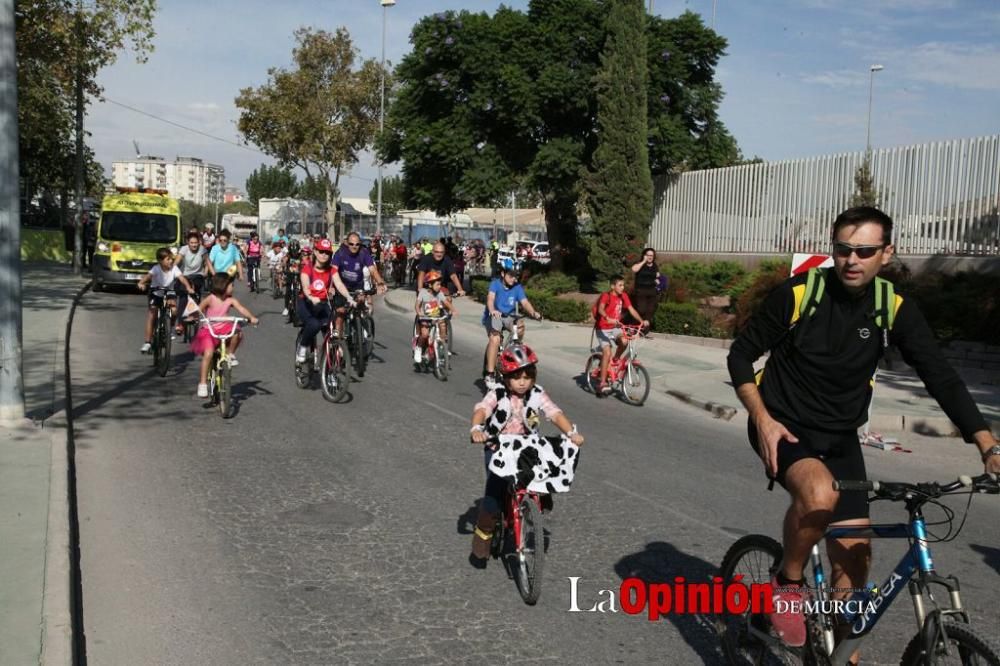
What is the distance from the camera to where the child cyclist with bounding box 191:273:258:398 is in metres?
Result: 10.8

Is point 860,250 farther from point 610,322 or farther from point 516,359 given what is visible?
point 610,322

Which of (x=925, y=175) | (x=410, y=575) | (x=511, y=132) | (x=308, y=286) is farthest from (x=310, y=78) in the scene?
(x=410, y=575)

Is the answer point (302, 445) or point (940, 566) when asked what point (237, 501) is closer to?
point (302, 445)

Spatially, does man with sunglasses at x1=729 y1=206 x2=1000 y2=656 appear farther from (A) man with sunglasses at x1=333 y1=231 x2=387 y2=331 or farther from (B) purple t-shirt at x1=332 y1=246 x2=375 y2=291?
(B) purple t-shirt at x1=332 y1=246 x2=375 y2=291

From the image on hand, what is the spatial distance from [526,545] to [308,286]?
7541 mm

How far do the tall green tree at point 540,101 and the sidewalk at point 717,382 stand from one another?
326 inches

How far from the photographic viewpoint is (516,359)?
567cm

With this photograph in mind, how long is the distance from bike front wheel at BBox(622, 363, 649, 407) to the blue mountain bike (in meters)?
8.53

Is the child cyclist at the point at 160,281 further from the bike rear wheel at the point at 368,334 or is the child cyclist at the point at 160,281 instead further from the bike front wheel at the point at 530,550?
the bike front wheel at the point at 530,550

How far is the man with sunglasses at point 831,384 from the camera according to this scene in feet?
11.8

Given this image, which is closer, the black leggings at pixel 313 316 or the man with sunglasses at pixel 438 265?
the black leggings at pixel 313 316

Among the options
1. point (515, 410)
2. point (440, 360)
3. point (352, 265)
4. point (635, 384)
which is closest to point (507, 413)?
point (515, 410)

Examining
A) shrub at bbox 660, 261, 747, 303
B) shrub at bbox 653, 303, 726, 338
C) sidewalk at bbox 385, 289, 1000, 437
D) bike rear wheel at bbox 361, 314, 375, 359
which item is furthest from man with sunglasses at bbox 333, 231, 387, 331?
shrub at bbox 660, 261, 747, 303

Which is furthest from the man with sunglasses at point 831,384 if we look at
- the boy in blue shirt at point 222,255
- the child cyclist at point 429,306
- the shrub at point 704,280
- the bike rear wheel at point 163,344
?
the shrub at point 704,280
